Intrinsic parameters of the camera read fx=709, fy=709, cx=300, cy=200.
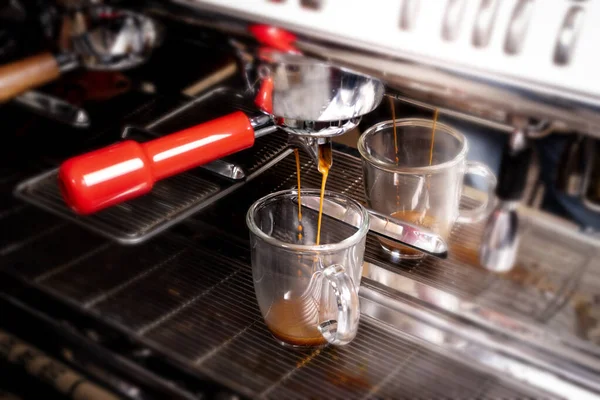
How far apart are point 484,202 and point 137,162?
24cm

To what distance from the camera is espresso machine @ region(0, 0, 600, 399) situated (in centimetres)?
38

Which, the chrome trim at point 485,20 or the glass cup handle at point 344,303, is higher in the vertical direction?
the chrome trim at point 485,20

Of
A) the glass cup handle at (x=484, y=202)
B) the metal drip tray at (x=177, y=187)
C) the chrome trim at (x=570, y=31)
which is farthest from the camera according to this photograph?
the metal drip tray at (x=177, y=187)

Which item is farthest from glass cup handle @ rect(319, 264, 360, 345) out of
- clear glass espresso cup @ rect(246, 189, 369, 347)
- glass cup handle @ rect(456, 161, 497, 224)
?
glass cup handle @ rect(456, 161, 497, 224)

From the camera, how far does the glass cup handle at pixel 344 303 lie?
470mm

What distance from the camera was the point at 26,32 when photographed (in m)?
0.70

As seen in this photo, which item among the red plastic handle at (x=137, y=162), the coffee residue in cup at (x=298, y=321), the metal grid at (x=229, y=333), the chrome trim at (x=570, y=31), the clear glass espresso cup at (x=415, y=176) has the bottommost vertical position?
the metal grid at (x=229, y=333)

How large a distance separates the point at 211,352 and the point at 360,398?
0.37 feet

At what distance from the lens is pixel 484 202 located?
1.60ft

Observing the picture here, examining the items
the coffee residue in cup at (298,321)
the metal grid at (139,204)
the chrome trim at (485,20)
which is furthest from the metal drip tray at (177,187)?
the chrome trim at (485,20)

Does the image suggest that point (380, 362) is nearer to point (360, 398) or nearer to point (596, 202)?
point (360, 398)

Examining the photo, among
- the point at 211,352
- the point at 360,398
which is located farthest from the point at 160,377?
the point at 360,398

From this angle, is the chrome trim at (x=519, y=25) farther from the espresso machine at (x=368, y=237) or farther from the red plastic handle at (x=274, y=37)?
the red plastic handle at (x=274, y=37)

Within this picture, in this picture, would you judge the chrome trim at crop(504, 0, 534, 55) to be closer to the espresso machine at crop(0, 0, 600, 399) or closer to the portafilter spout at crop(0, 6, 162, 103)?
the espresso machine at crop(0, 0, 600, 399)
